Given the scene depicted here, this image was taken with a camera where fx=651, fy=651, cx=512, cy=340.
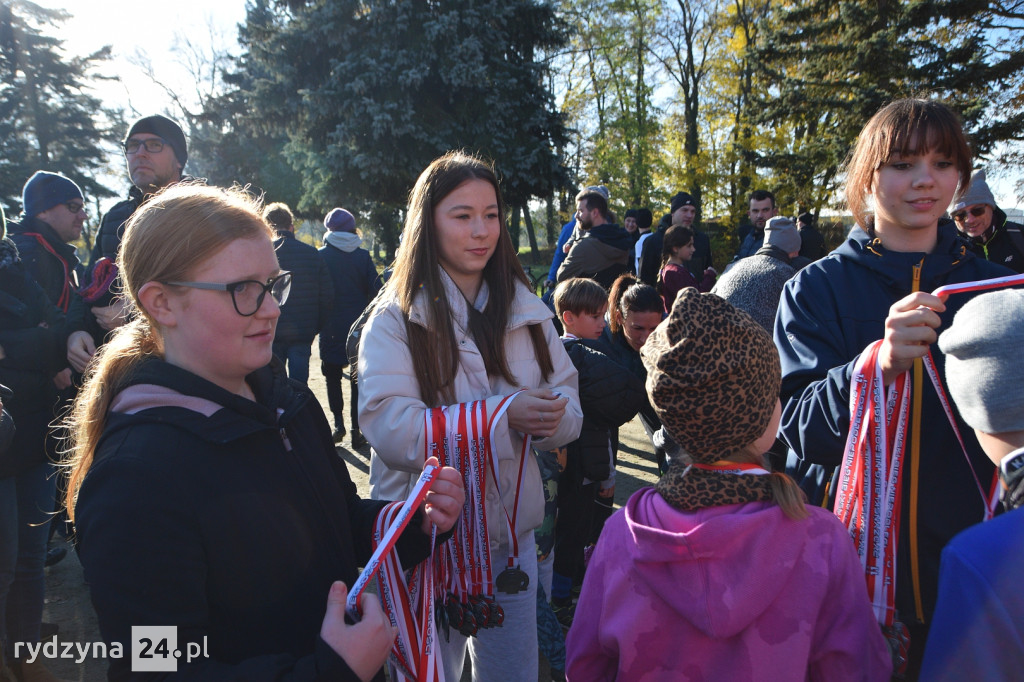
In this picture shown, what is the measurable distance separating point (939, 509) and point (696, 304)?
947 millimetres

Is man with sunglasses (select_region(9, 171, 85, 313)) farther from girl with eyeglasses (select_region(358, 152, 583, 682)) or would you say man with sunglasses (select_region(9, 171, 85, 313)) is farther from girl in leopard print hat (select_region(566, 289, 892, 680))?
girl in leopard print hat (select_region(566, 289, 892, 680))

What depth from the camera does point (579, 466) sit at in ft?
11.2

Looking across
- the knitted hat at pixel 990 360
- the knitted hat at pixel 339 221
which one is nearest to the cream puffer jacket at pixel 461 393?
the knitted hat at pixel 990 360

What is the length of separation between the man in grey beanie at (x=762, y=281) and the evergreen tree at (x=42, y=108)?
92.8 ft

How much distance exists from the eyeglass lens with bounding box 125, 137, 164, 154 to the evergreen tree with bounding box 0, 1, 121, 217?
2621 centimetres

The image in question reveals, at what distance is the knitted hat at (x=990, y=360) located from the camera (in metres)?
1.24

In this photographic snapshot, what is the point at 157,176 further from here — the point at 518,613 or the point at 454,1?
the point at 454,1

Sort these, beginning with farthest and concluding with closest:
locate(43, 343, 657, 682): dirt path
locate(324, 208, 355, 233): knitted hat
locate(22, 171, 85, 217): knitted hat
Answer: locate(324, 208, 355, 233): knitted hat → locate(22, 171, 85, 217): knitted hat → locate(43, 343, 657, 682): dirt path

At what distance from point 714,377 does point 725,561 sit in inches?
15.2

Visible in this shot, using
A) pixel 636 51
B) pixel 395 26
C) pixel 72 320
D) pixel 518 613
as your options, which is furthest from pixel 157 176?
pixel 636 51

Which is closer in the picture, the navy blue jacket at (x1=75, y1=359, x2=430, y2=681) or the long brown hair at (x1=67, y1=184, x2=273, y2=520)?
the navy blue jacket at (x1=75, y1=359, x2=430, y2=681)

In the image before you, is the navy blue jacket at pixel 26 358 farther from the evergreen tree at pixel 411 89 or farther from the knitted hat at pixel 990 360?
the evergreen tree at pixel 411 89

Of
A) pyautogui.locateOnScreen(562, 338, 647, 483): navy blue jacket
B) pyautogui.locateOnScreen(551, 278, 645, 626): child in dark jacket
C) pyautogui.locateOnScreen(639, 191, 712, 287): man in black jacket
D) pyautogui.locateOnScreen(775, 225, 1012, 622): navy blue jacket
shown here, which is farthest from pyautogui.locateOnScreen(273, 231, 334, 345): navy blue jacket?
pyautogui.locateOnScreen(775, 225, 1012, 622): navy blue jacket

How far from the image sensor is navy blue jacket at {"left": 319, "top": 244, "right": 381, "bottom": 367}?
6.72 m
